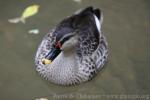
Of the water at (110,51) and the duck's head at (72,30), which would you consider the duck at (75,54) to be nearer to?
the duck's head at (72,30)

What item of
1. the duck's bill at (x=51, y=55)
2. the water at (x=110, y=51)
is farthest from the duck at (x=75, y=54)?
the water at (x=110, y=51)

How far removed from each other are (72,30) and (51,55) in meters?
0.40

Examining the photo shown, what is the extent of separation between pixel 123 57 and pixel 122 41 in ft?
1.06

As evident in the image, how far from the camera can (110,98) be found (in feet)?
18.4

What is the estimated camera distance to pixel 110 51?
6.26 metres

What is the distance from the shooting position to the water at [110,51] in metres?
5.75

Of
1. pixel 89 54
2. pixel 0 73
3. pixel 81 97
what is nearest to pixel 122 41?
pixel 89 54

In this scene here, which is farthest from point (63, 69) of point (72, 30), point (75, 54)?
point (72, 30)

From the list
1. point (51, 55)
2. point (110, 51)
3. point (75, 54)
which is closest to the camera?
point (51, 55)

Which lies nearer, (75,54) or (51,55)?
(51,55)

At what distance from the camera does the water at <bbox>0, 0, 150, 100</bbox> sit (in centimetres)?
575

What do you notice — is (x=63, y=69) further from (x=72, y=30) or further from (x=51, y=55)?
(x=72, y=30)

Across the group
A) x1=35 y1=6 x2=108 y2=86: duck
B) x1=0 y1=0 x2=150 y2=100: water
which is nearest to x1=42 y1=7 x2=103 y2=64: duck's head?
x1=35 y1=6 x2=108 y2=86: duck

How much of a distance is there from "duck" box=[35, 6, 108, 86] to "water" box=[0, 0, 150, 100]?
0.11 metres
